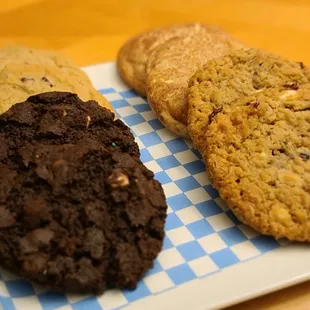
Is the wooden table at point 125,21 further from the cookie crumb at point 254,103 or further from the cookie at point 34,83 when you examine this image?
the cookie crumb at point 254,103

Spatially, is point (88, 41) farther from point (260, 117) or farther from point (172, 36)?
point (260, 117)

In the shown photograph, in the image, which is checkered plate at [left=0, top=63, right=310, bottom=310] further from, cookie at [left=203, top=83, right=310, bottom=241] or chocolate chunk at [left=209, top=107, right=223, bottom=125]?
chocolate chunk at [left=209, top=107, right=223, bottom=125]

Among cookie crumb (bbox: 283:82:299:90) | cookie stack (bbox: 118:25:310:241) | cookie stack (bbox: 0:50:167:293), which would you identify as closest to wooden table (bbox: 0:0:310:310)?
cookie stack (bbox: 118:25:310:241)

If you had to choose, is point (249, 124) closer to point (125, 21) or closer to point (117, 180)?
point (117, 180)

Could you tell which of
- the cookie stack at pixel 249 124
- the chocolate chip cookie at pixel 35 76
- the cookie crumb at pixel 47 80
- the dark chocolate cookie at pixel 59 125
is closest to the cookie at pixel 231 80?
the cookie stack at pixel 249 124

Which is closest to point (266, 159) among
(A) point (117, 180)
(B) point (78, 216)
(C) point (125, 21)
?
(A) point (117, 180)

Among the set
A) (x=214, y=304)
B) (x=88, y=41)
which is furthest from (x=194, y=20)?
(x=214, y=304)

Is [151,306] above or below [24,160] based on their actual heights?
below
